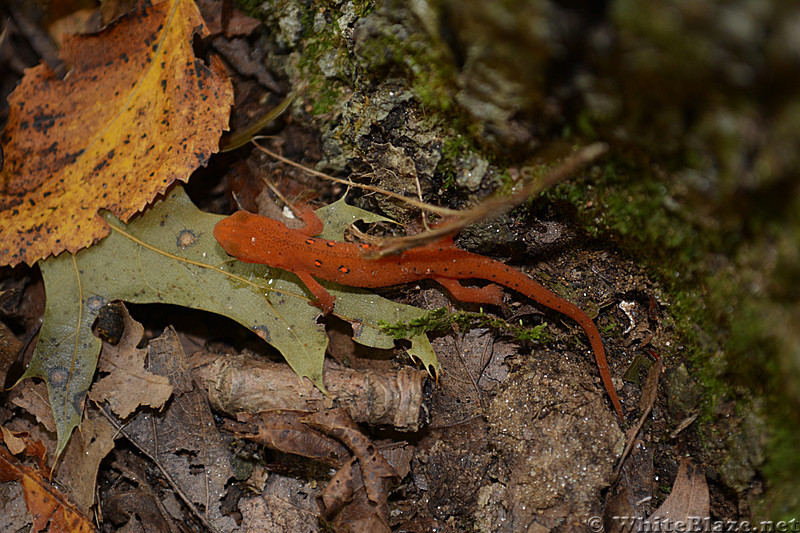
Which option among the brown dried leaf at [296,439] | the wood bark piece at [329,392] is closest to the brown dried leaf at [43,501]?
the wood bark piece at [329,392]

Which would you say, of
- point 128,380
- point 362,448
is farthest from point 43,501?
point 362,448

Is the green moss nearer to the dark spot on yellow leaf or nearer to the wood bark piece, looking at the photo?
the wood bark piece

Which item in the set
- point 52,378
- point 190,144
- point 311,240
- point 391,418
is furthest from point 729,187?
point 52,378

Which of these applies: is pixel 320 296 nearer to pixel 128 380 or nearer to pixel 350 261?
pixel 350 261

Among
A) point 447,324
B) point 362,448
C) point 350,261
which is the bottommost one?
point 362,448

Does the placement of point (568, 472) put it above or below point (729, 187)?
below

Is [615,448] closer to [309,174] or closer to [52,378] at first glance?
[309,174]

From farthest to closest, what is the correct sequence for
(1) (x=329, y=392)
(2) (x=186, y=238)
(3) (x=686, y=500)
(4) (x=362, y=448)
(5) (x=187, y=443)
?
(2) (x=186, y=238) < (5) (x=187, y=443) < (1) (x=329, y=392) < (4) (x=362, y=448) < (3) (x=686, y=500)
